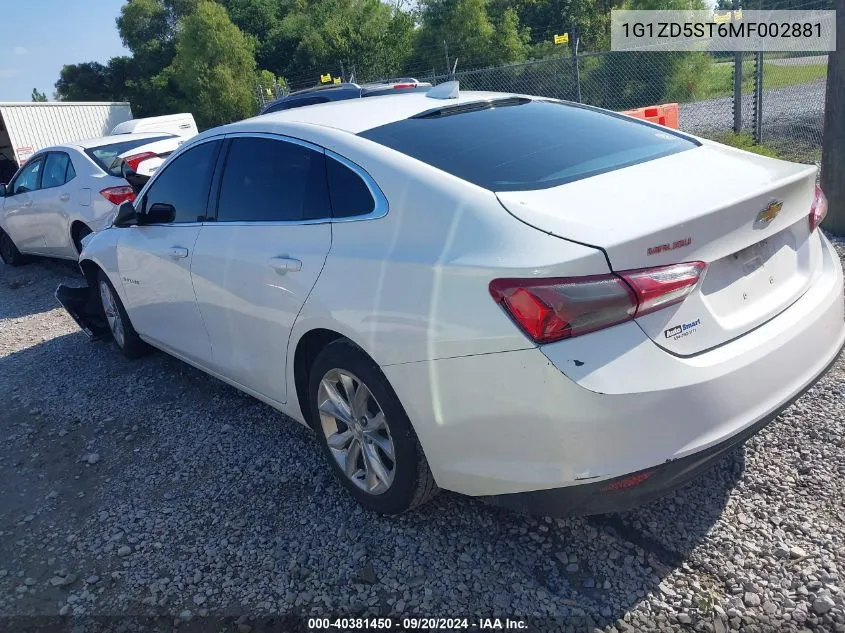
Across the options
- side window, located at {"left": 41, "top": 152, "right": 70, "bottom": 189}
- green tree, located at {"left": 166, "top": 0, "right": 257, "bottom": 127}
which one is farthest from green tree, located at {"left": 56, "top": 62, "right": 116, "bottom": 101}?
side window, located at {"left": 41, "top": 152, "right": 70, "bottom": 189}

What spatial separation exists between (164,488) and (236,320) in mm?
917

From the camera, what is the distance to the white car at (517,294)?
2107 millimetres

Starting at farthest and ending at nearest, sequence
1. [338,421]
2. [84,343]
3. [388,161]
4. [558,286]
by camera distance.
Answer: [84,343] < [338,421] < [388,161] < [558,286]

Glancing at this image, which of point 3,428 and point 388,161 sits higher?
point 388,161

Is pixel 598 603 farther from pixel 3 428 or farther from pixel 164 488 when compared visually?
pixel 3 428

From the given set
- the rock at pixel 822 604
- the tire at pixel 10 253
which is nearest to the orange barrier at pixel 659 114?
the rock at pixel 822 604

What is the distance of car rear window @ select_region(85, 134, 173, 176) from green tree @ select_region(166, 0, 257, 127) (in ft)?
79.2

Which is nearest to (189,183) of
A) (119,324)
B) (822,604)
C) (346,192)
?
(346,192)

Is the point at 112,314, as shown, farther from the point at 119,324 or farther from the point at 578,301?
the point at 578,301

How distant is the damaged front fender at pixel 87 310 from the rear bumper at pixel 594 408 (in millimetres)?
4010

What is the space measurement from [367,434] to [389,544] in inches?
17.8

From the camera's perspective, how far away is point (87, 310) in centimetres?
561

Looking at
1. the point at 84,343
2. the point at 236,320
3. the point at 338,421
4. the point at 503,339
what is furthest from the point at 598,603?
the point at 84,343

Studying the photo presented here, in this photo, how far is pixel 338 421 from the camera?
3023 mm
